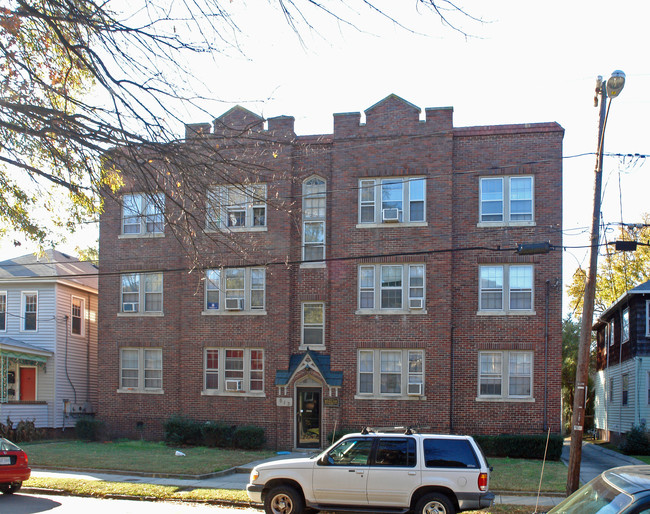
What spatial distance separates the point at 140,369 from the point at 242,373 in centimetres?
423

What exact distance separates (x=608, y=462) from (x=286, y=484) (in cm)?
1590

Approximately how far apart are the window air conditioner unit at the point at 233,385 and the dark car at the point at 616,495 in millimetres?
20653

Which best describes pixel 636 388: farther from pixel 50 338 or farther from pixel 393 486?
pixel 50 338

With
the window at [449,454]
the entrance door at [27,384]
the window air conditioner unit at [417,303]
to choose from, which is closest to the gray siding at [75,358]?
the entrance door at [27,384]

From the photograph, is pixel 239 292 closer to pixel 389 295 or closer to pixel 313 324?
pixel 313 324

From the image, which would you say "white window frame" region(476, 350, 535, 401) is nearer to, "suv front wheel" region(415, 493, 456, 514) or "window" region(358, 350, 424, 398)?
"window" region(358, 350, 424, 398)

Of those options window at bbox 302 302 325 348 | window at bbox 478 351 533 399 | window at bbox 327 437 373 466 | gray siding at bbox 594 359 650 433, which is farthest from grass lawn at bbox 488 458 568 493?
gray siding at bbox 594 359 650 433

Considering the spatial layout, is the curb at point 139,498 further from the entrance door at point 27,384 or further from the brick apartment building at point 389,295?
the entrance door at point 27,384

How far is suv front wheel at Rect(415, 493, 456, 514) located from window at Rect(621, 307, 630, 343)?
70.1 ft

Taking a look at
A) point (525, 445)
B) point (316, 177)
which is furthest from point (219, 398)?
point (525, 445)

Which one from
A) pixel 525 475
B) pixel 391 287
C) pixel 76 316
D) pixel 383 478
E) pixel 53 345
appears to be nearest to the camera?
pixel 383 478

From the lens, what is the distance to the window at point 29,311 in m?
30.6

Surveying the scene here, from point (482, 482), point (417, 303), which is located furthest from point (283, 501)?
point (417, 303)

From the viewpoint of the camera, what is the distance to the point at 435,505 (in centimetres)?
1191
